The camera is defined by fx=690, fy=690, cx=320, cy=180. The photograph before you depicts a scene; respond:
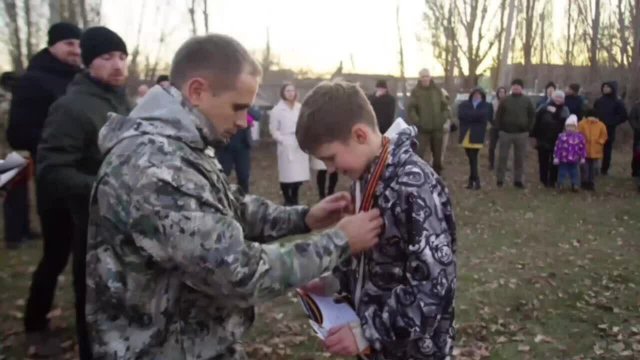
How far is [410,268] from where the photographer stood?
2182mm

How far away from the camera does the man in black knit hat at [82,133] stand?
3.71 m

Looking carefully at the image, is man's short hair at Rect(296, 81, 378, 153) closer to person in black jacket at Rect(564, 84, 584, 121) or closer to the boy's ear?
the boy's ear

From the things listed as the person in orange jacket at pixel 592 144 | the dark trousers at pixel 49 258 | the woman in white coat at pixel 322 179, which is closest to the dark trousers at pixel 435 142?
the woman in white coat at pixel 322 179

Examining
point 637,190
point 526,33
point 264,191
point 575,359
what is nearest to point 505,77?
point 526,33

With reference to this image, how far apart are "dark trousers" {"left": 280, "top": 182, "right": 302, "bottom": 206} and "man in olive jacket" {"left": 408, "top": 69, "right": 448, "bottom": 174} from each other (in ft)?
9.73

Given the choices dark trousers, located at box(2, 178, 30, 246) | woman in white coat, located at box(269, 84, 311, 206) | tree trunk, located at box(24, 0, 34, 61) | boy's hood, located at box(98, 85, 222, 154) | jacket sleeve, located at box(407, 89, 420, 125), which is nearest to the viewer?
boy's hood, located at box(98, 85, 222, 154)

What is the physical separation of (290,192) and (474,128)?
4340mm

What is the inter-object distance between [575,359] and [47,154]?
12.6 feet

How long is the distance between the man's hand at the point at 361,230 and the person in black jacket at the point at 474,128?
11197 mm

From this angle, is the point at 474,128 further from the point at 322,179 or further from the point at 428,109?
the point at 322,179

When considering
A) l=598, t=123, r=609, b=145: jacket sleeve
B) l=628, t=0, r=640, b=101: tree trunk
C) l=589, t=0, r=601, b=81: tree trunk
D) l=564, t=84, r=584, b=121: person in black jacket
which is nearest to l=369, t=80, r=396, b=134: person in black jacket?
l=564, t=84, r=584, b=121: person in black jacket

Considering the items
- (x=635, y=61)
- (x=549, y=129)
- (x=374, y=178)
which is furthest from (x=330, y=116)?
(x=635, y=61)

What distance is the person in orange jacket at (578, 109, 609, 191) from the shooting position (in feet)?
43.0

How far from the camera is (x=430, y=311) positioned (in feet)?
7.03
